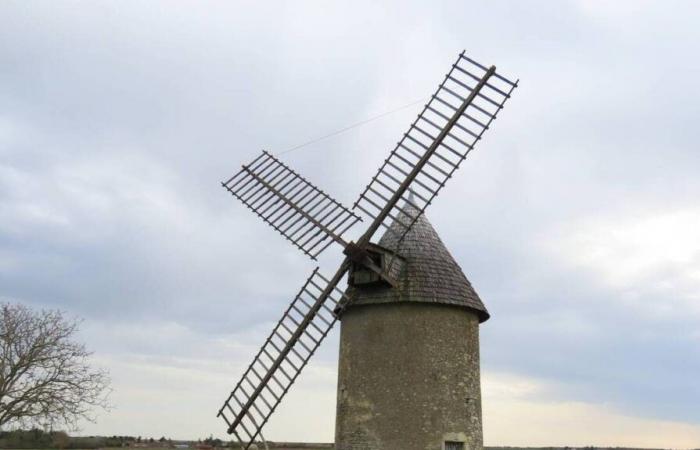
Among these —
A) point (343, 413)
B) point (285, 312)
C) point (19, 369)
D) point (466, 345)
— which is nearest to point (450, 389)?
point (466, 345)

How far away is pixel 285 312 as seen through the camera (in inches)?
553

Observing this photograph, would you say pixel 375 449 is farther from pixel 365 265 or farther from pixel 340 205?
pixel 340 205

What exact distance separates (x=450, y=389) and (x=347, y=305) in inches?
102

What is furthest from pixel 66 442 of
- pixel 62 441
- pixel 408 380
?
pixel 408 380

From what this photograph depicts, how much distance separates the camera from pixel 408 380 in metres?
12.4

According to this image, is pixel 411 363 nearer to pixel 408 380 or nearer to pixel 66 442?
pixel 408 380

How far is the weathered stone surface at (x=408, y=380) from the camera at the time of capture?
12.2 m

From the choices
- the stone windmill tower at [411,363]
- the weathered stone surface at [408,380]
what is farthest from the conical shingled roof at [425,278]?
the weathered stone surface at [408,380]

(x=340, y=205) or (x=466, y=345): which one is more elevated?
(x=340, y=205)

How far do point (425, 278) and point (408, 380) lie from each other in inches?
80.2

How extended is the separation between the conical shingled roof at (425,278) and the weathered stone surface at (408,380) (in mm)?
196

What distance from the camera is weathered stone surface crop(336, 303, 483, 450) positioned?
12.2 meters

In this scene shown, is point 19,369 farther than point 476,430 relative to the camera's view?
Yes

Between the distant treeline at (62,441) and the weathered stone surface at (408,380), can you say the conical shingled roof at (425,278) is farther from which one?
the distant treeline at (62,441)
